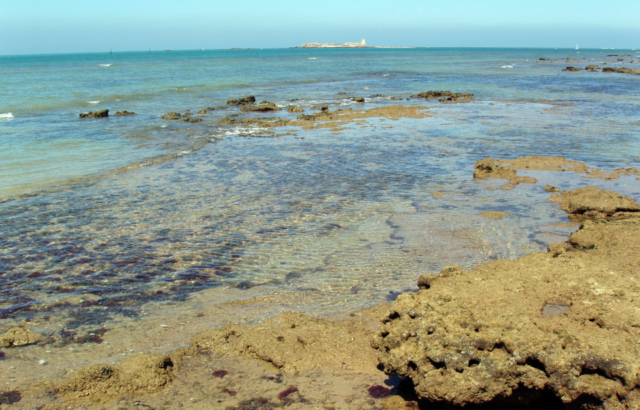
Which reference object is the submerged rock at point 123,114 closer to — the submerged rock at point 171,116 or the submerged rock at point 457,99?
the submerged rock at point 171,116

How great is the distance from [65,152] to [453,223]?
43.5 feet

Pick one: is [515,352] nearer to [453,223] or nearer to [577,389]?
[577,389]

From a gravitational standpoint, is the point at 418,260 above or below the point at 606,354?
below

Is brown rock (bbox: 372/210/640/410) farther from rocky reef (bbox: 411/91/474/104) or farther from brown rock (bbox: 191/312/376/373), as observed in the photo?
rocky reef (bbox: 411/91/474/104)

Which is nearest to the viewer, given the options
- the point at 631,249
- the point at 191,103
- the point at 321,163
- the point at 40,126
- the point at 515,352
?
the point at 515,352

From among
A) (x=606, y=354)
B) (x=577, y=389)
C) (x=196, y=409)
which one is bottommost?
(x=196, y=409)

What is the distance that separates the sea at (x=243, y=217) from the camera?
546cm

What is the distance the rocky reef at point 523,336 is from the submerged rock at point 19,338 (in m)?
3.82

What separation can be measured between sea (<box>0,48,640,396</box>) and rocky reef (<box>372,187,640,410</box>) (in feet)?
4.46

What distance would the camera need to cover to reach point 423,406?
3.68 meters

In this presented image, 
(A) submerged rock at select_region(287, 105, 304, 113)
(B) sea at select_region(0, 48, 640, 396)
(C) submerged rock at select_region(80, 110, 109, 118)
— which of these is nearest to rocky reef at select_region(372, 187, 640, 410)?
(B) sea at select_region(0, 48, 640, 396)

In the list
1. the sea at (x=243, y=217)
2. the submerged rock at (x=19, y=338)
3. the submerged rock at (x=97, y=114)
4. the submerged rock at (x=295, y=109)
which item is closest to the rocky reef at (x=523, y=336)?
the sea at (x=243, y=217)

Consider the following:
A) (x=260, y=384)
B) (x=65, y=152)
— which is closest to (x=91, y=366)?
(x=260, y=384)

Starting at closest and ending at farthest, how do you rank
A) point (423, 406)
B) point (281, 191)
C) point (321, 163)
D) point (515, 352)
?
point (515, 352)
point (423, 406)
point (281, 191)
point (321, 163)
